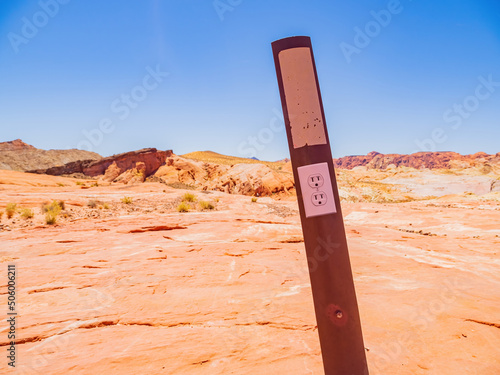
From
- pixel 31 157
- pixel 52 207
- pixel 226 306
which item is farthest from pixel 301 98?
pixel 31 157

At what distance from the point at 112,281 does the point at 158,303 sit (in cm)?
104

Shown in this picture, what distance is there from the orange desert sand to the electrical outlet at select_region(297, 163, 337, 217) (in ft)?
4.64

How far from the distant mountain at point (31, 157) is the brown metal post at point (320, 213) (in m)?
57.0

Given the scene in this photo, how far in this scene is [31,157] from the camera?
52000 mm

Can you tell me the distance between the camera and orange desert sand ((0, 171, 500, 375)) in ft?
7.32

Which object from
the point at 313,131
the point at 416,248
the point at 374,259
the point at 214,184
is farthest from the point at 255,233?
the point at 214,184

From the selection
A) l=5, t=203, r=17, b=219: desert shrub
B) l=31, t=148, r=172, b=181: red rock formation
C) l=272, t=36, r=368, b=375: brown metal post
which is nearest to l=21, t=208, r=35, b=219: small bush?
l=5, t=203, r=17, b=219: desert shrub

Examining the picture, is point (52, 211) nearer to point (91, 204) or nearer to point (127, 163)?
point (91, 204)

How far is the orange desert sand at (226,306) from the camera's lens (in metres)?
2.23

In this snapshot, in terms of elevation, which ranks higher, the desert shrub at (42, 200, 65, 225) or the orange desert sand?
the desert shrub at (42, 200, 65, 225)

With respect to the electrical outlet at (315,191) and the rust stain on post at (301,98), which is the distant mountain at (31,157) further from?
the electrical outlet at (315,191)

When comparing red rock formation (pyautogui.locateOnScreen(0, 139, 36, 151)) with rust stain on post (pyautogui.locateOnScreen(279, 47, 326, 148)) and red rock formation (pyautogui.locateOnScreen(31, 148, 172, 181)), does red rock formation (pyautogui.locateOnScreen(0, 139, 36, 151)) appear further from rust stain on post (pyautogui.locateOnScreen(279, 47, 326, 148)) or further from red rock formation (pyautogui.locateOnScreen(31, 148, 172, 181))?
rust stain on post (pyautogui.locateOnScreen(279, 47, 326, 148))

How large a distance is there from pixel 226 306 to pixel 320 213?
2200 mm

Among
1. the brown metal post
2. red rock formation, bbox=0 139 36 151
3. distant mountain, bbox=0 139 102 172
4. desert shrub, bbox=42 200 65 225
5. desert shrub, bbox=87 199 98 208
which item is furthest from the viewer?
red rock formation, bbox=0 139 36 151
